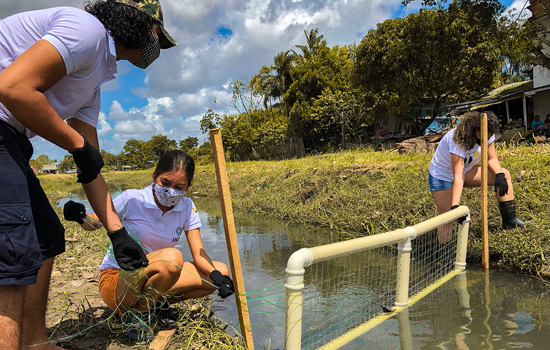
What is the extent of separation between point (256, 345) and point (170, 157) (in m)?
1.47

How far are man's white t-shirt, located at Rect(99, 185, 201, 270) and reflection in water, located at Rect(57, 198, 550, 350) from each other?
30.9 inches

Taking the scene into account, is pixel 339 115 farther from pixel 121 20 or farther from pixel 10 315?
pixel 10 315

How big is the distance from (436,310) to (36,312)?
282 centimetres

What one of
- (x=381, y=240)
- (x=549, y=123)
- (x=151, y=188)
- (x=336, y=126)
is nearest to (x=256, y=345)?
(x=381, y=240)

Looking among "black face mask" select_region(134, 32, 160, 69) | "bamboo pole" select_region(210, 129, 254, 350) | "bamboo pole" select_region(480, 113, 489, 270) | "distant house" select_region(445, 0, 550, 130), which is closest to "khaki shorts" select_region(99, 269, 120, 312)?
"bamboo pole" select_region(210, 129, 254, 350)

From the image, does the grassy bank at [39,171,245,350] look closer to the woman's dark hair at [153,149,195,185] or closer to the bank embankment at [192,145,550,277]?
the woman's dark hair at [153,149,195,185]

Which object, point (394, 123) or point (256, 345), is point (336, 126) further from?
point (256, 345)

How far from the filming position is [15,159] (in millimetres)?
1477

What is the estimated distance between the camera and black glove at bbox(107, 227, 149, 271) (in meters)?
1.85

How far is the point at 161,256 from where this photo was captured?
2322mm

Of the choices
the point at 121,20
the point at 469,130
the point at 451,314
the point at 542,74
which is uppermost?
the point at 542,74

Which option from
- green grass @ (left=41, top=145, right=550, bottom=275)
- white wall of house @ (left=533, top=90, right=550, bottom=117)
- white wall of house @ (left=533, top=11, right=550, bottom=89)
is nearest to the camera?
green grass @ (left=41, top=145, right=550, bottom=275)

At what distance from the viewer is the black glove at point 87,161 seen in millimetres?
1629

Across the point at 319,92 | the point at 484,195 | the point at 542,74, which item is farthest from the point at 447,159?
the point at 319,92
